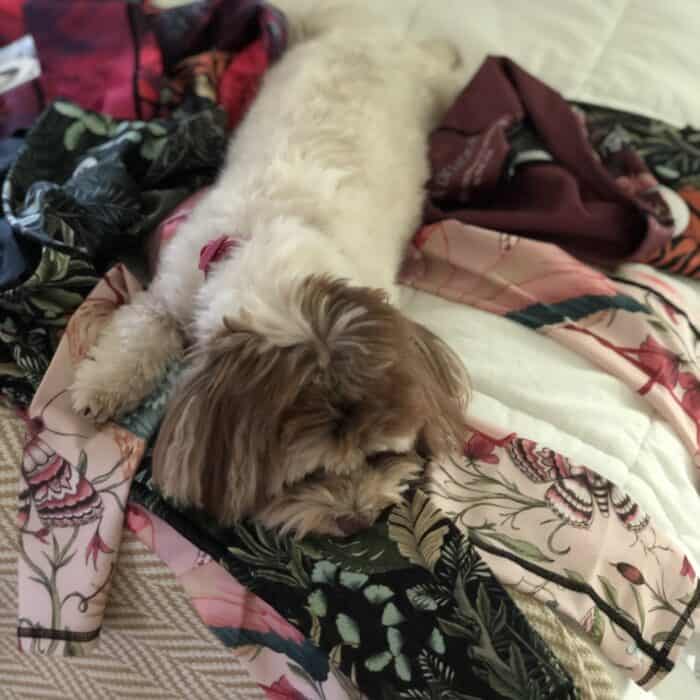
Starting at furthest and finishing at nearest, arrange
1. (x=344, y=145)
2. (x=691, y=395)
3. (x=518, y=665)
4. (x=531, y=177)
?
1. (x=531, y=177)
2. (x=344, y=145)
3. (x=691, y=395)
4. (x=518, y=665)

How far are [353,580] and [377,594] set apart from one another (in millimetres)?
34

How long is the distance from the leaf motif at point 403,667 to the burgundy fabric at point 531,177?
828mm

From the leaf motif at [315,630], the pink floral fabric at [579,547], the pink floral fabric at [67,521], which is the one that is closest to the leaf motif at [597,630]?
the pink floral fabric at [579,547]

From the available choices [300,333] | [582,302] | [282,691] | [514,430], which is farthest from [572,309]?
[282,691]

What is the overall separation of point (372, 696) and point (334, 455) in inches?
11.5

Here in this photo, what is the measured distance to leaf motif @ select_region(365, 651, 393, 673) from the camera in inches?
36.4

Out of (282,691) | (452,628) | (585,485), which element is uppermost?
(585,485)

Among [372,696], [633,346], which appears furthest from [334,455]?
[633,346]

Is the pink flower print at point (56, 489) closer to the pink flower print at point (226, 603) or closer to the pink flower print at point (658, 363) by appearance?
the pink flower print at point (226, 603)

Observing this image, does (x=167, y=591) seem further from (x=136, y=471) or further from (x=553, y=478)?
(x=553, y=478)

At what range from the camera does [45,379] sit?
1.11m

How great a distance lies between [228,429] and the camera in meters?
0.96

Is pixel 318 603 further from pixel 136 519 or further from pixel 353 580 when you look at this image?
pixel 136 519

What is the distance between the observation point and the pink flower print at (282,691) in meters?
1.01
